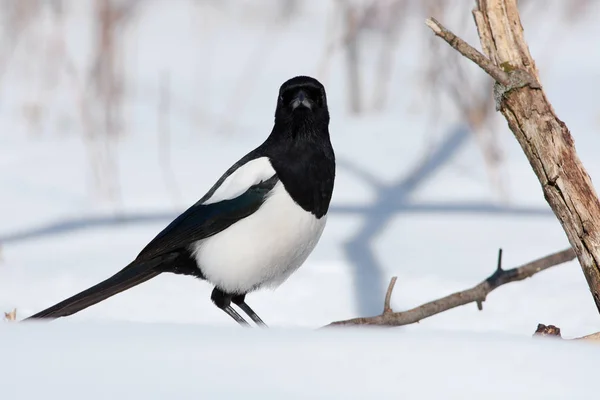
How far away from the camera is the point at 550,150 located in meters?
2.37

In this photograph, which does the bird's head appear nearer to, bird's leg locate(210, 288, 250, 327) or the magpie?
the magpie

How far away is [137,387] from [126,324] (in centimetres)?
37

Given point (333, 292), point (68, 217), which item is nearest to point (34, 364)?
point (333, 292)

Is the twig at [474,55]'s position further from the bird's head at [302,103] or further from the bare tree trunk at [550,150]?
the bird's head at [302,103]

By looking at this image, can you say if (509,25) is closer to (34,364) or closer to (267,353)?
(267,353)

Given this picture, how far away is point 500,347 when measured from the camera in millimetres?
1683

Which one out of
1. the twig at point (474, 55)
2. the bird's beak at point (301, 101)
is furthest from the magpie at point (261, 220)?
the twig at point (474, 55)

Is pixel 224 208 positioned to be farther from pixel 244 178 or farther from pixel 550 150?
pixel 550 150

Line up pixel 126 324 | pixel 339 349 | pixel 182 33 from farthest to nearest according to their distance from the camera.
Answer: pixel 182 33 → pixel 126 324 → pixel 339 349

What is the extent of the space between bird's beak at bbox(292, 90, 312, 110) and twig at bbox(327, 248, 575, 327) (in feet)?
2.33

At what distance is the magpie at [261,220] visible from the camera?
2.96m

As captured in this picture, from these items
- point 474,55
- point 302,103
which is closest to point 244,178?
point 302,103

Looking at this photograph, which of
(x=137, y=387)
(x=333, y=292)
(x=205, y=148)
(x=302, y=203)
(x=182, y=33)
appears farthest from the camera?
(x=182, y=33)

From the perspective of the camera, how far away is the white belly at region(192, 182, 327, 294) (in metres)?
2.94
